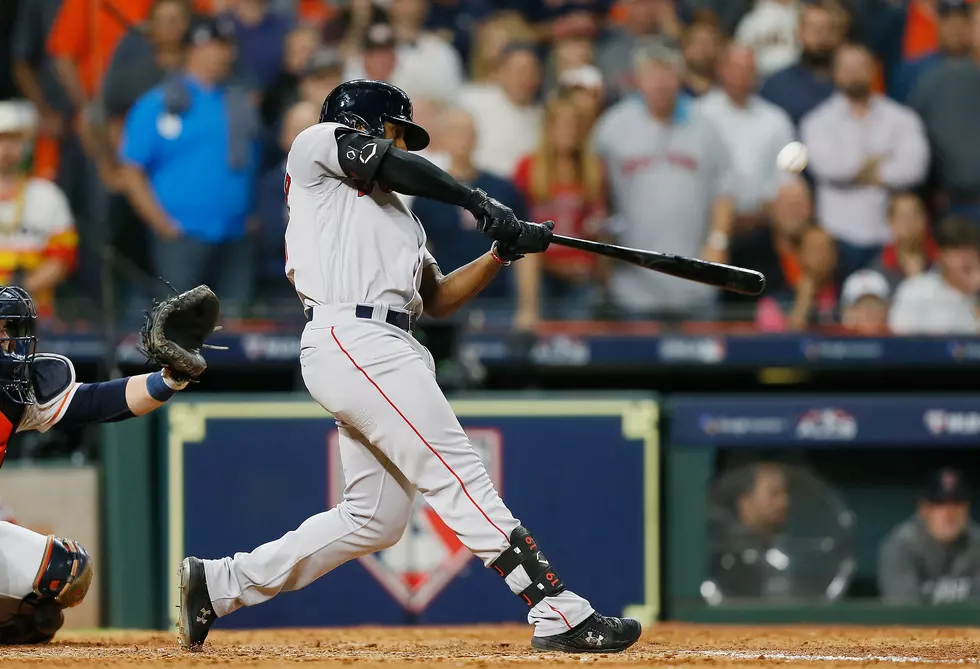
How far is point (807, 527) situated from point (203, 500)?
2.51 metres

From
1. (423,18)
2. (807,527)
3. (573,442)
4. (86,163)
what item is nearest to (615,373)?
(573,442)

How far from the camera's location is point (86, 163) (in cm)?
738

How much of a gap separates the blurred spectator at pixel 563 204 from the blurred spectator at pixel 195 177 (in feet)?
4.57

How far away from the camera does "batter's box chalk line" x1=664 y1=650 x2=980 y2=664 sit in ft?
12.9

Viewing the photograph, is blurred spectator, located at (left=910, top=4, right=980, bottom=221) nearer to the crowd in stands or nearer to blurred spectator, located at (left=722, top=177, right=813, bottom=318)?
the crowd in stands

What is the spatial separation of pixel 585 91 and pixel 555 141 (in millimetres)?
367

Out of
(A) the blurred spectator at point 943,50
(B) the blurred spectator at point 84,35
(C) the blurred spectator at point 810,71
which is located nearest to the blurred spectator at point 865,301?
(C) the blurred spectator at point 810,71

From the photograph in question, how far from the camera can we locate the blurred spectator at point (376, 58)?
24.3 feet

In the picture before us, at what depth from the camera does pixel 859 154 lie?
7418 mm

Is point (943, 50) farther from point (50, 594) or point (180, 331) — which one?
point (50, 594)

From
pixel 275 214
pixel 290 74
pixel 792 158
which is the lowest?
pixel 275 214

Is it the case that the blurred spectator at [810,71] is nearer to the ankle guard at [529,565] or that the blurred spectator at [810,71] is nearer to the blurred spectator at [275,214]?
the blurred spectator at [275,214]

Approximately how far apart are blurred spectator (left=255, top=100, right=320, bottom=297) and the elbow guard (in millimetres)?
3302

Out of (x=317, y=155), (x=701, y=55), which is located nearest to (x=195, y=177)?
(x=701, y=55)
